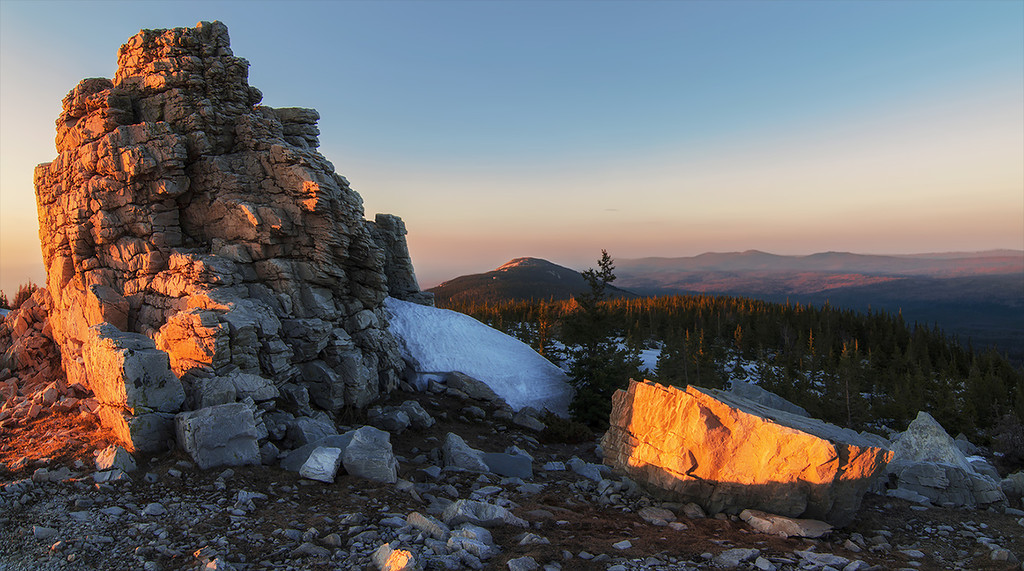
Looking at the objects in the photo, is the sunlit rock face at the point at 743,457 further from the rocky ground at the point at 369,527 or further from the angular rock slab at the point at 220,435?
the angular rock slab at the point at 220,435

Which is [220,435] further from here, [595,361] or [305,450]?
[595,361]

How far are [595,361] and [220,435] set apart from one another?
2163 centimetres

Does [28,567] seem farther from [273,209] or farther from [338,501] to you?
[273,209]

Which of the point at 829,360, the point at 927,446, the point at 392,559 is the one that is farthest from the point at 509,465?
the point at 829,360

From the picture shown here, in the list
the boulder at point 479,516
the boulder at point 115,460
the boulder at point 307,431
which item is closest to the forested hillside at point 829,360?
the boulder at point 307,431

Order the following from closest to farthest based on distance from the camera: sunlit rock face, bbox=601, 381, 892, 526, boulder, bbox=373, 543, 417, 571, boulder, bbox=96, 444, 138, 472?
boulder, bbox=373, 543, 417, 571 < sunlit rock face, bbox=601, 381, 892, 526 < boulder, bbox=96, 444, 138, 472

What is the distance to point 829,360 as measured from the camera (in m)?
56.7

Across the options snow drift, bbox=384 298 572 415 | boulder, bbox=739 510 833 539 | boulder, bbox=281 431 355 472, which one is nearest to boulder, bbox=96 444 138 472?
boulder, bbox=281 431 355 472

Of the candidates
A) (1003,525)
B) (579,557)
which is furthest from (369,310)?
(1003,525)

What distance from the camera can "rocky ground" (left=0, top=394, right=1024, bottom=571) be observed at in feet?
28.9

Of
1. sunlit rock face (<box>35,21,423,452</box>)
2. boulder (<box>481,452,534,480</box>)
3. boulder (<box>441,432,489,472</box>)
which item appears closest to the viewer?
boulder (<box>441,432,489,472</box>)

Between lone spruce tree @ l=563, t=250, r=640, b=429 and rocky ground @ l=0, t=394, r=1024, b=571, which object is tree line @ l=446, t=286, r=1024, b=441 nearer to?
lone spruce tree @ l=563, t=250, r=640, b=429

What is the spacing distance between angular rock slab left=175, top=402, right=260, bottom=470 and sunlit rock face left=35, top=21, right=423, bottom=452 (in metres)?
5.83

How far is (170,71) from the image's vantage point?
861 inches
